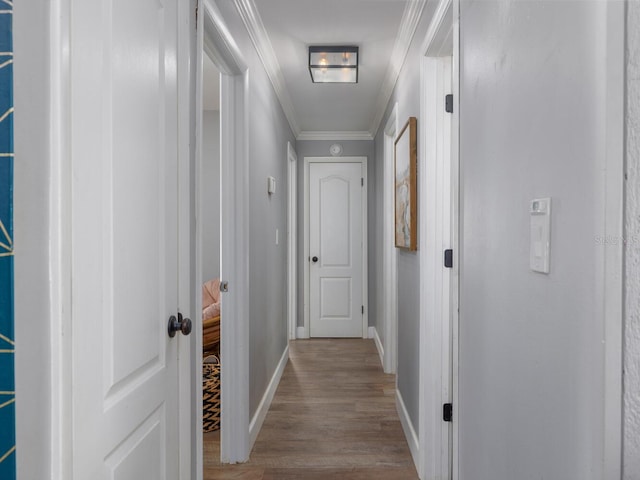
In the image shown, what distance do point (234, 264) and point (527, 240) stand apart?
1700 millimetres

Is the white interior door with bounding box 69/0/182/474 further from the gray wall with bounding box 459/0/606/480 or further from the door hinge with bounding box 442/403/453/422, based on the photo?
the door hinge with bounding box 442/403/453/422

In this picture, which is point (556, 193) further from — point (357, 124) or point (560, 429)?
point (357, 124)

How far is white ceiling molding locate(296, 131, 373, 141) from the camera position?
5301 millimetres

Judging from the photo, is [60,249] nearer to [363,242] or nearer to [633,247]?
[633,247]

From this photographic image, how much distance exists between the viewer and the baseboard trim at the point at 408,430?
7.76 ft

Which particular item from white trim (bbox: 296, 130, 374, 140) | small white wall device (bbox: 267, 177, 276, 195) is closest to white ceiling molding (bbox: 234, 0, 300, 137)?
small white wall device (bbox: 267, 177, 276, 195)

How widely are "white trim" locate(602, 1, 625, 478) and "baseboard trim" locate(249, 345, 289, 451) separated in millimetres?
2200

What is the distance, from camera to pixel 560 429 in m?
0.88

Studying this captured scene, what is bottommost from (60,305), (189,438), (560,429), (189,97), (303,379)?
(303,379)

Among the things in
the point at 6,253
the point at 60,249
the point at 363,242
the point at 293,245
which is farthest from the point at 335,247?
the point at 6,253

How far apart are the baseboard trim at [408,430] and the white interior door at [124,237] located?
148cm

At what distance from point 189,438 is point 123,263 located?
0.76 meters

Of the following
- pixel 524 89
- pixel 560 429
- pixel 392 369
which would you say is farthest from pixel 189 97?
pixel 392 369

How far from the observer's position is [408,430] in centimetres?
265
